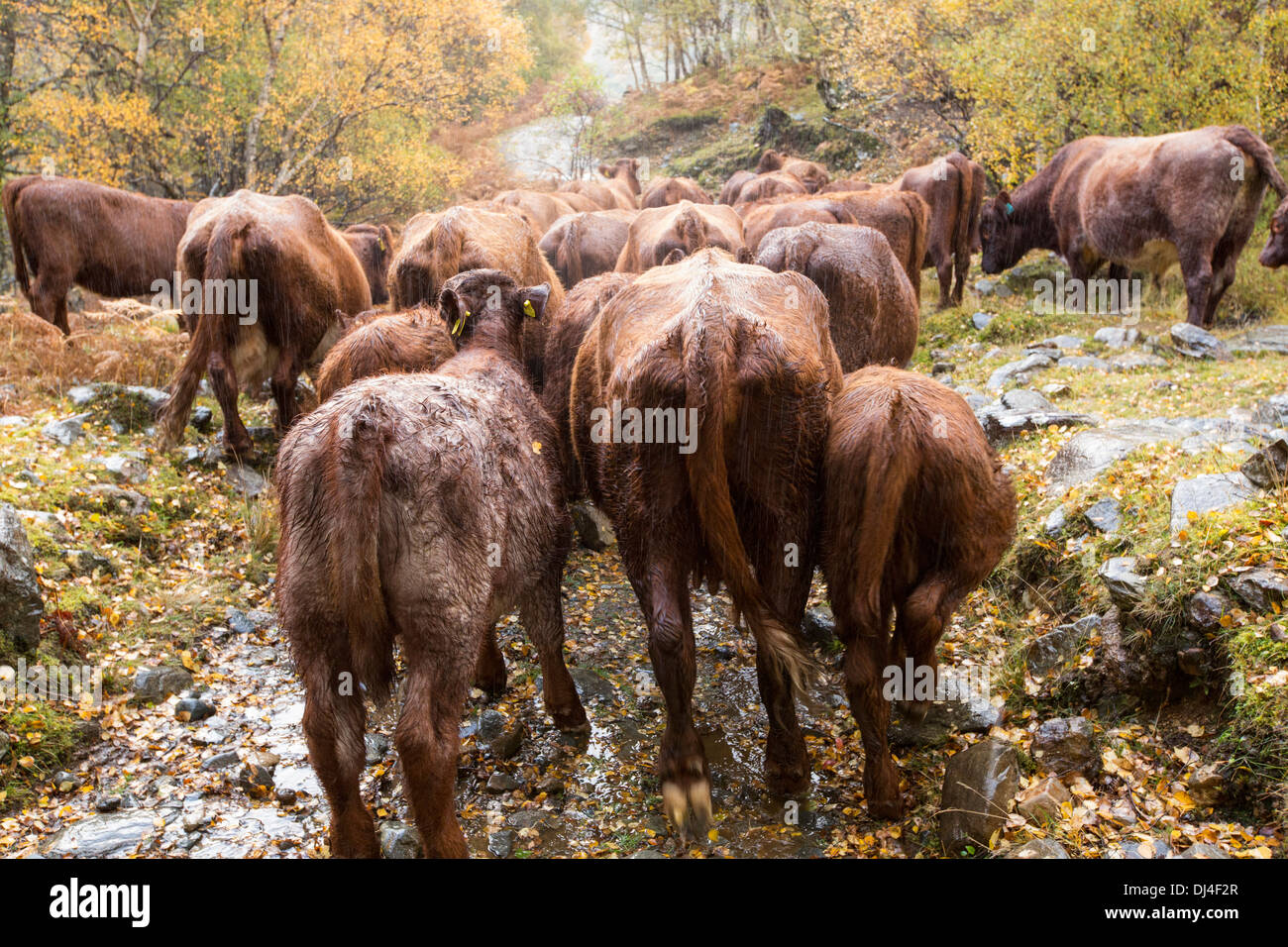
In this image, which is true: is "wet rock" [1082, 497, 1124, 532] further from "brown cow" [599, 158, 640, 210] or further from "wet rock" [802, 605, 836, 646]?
"brown cow" [599, 158, 640, 210]

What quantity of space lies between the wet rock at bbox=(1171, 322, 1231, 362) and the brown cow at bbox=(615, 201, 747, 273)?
4.43 meters

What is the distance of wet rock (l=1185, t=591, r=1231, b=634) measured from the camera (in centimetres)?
402

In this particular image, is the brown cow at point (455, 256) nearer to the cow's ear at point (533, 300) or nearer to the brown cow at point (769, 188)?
the cow's ear at point (533, 300)

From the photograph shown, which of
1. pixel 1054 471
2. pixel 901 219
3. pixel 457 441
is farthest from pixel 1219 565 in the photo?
pixel 901 219

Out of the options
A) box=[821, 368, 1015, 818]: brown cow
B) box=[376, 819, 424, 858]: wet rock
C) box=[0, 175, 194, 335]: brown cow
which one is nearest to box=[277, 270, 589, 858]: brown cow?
box=[376, 819, 424, 858]: wet rock

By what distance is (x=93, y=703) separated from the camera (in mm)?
4863

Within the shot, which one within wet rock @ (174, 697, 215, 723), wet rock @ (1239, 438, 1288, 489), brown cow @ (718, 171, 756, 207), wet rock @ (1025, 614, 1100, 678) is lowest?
wet rock @ (174, 697, 215, 723)

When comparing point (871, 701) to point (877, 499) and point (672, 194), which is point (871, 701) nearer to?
point (877, 499)

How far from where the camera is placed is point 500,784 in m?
4.43

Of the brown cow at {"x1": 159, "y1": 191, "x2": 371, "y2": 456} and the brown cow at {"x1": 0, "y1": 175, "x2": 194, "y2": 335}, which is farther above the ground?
the brown cow at {"x1": 0, "y1": 175, "x2": 194, "y2": 335}

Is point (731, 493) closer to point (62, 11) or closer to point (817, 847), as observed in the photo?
point (817, 847)

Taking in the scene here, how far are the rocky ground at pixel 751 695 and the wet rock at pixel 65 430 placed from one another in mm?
180

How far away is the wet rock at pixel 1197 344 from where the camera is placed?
8.71m

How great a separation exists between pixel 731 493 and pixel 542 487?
1086 millimetres
